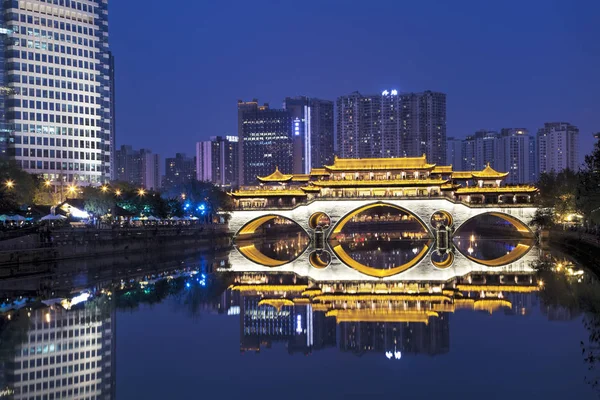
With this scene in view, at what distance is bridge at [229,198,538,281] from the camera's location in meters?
52.2

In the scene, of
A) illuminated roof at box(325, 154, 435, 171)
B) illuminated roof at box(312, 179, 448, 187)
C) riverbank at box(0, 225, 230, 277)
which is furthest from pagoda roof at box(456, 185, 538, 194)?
riverbank at box(0, 225, 230, 277)

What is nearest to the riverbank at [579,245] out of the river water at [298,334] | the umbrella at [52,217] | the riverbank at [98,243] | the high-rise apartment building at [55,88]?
the river water at [298,334]

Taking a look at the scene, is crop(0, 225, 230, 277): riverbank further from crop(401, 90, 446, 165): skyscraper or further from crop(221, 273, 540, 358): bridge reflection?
crop(401, 90, 446, 165): skyscraper

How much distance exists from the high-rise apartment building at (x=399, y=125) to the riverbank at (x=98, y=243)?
102751 mm

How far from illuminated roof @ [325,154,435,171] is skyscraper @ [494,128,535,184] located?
120 metres

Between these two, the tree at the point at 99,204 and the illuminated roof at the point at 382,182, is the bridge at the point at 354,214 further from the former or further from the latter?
the tree at the point at 99,204

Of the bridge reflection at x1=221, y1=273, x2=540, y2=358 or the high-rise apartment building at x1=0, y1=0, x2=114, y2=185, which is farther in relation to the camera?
the high-rise apartment building at x1=0, y1=0, x2=114, y2=185

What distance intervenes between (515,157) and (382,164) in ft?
410

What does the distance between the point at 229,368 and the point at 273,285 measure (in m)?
21.9

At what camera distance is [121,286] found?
42281 millimetres

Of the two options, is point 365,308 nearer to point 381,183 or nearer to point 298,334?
point 298,334

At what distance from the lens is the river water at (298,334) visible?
20.7 metres

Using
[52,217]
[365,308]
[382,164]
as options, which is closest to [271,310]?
[365,308]

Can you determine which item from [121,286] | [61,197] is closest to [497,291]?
[121,286]
